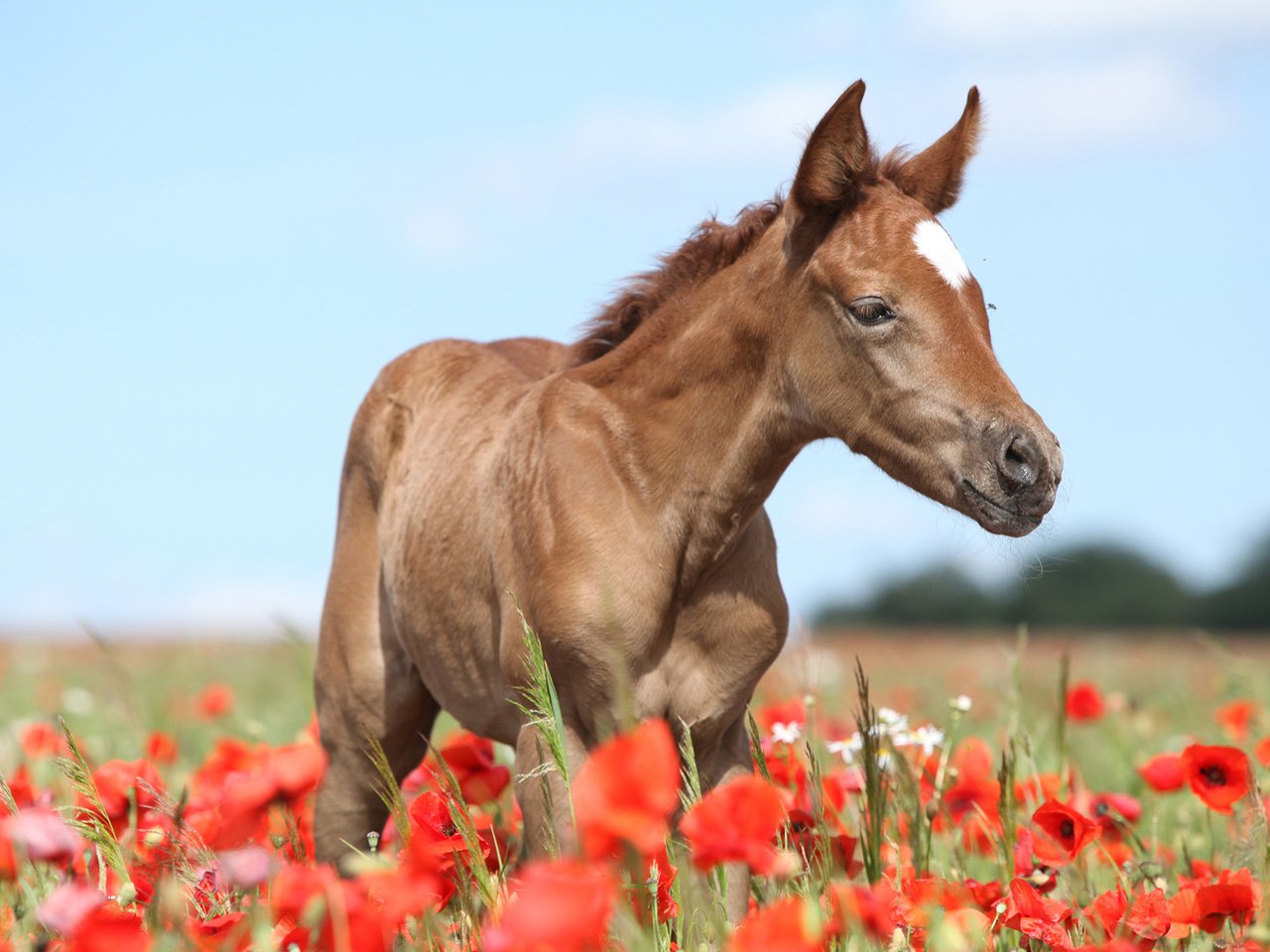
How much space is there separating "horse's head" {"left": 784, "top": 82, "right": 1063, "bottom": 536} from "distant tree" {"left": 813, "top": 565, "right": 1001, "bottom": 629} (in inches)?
1102

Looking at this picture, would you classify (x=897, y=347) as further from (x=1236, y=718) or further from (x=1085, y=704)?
(x=1085, y=704)

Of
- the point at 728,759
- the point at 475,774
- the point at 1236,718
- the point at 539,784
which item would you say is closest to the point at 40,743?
the point at 475,774

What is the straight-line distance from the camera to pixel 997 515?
125 inches

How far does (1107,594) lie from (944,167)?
36.0 metres

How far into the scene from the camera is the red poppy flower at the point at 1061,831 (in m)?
2.95

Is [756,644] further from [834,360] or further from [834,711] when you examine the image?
[834,711]

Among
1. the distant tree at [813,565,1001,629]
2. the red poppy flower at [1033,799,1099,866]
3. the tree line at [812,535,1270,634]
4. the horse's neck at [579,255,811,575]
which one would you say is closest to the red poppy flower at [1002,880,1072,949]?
the red poppy flower at [1033,799,1099,866]

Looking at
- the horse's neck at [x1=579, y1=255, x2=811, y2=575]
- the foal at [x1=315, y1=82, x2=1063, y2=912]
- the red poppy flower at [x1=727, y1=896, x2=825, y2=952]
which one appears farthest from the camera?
the horse's neck at [x1=579, y1=255, x2=811, y2=575]

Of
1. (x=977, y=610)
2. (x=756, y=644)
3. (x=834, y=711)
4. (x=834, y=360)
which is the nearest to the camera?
(x=834, y=360)

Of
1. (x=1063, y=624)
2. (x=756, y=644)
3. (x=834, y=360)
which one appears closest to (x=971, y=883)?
(x=756, y=644)

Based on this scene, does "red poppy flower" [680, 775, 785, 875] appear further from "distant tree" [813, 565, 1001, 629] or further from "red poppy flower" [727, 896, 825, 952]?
"distant tree" [813, 565, 1001, 629]

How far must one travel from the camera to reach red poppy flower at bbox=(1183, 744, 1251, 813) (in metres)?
3.34

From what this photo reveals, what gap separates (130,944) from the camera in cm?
183

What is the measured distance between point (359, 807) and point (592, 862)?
11.0ft
